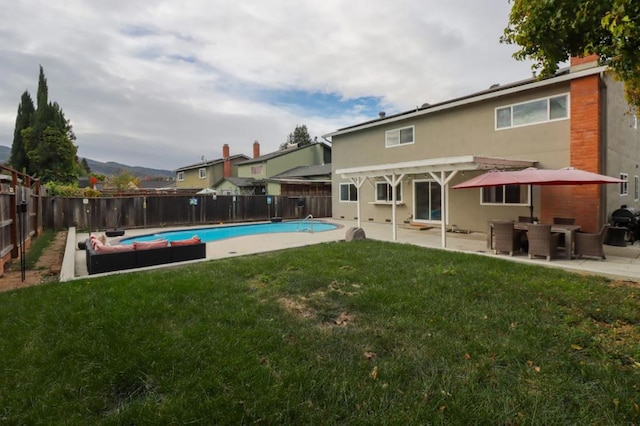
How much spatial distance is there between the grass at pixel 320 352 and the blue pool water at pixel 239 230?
10.1m

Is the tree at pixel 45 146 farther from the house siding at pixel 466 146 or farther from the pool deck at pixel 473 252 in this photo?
the house siding at pixel 466 146

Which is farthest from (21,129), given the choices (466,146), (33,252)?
(466,146)

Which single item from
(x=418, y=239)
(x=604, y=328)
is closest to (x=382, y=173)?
(x=418, y=239)

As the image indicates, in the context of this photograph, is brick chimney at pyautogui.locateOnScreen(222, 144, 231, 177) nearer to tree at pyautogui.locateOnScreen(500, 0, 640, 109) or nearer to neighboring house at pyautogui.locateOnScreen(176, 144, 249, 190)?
neighboring house at pyautogui.locateOnScreen(176, 144, 249, 190)

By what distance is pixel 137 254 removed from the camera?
7188mm

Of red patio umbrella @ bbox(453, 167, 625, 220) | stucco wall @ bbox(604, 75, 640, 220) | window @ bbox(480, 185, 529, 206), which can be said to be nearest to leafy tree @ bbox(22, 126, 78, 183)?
window @ bbox(480, 185, 529, 206)

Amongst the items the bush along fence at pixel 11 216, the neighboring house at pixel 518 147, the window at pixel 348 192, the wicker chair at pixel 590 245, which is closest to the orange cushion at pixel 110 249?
the bush along fence at pixel 11 216

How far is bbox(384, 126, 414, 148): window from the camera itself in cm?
1619

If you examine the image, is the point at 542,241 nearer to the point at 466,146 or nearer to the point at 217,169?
the point at 466,146

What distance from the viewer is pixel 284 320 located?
4.04 m

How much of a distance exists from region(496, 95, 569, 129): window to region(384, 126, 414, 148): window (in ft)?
13.9

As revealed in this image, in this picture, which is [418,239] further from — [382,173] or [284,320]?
[284,320]

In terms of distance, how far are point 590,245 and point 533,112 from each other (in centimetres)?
593

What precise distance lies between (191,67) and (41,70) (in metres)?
37.5
